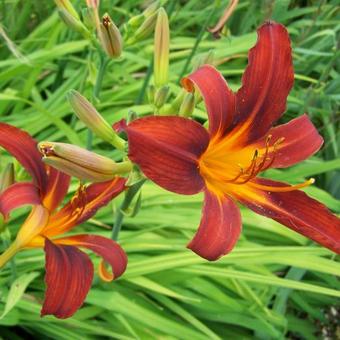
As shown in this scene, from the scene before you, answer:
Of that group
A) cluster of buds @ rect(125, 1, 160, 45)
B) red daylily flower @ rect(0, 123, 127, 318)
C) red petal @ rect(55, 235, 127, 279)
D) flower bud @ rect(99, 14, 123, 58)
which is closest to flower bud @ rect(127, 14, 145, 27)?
cluster of buds @ rect(125, 1, 160, 45)

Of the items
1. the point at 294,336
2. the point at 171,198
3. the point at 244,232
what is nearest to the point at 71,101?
the point at 171,198

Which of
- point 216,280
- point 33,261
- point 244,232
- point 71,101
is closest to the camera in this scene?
point 71,101

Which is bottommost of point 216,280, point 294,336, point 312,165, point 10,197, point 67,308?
point 294,336

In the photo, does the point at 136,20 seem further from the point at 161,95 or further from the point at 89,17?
the point at 161,95

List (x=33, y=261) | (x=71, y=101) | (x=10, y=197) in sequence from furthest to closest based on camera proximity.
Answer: (x=33, y=261) → (x=10, y=197) → (x=71, y=101)

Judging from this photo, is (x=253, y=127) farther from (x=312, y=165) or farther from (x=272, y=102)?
(x=312, y=165)

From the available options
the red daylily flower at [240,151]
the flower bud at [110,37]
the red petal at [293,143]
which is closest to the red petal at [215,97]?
the red daylily flower at [240,151]
